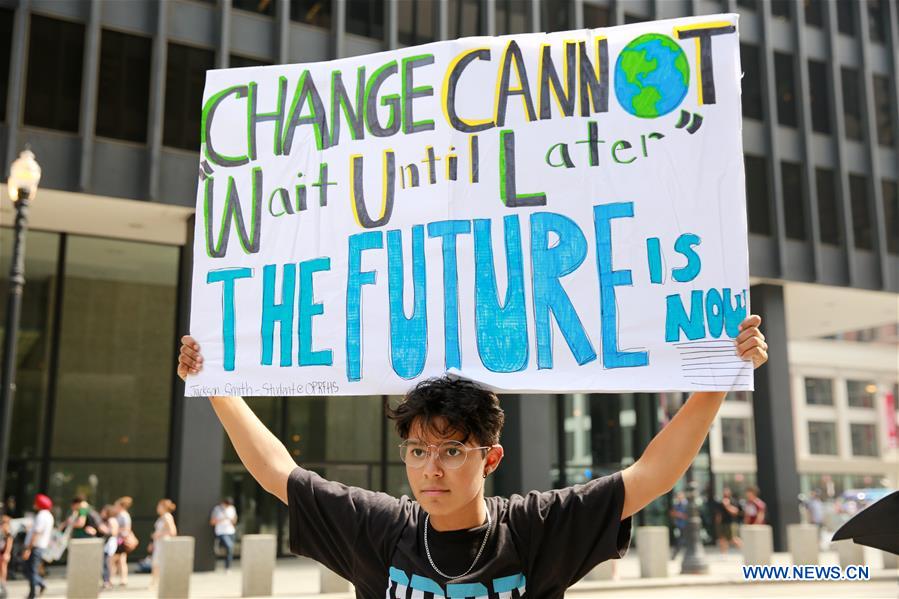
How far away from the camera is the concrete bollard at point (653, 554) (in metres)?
18.0

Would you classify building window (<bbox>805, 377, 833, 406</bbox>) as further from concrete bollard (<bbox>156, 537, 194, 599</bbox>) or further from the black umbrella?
the black umbrella

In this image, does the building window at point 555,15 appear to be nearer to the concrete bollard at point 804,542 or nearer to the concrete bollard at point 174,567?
the concrete bollard at point 804,542

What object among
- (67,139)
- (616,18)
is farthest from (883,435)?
(67,139)

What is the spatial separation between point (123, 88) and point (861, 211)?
2116 cm

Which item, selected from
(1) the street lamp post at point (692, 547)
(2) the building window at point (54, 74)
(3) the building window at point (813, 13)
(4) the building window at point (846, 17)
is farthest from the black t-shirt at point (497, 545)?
(4) the building window at point (846, 17)

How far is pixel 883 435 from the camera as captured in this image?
7306 centimetres

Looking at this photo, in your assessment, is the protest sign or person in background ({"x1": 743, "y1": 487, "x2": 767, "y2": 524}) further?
person in background ({"x1": 743, "y1": 487, "x2": 767, "y2": 524})

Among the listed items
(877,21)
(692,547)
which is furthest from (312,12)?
(877,21)

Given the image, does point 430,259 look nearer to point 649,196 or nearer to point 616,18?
point 649,196

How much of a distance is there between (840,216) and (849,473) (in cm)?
5035

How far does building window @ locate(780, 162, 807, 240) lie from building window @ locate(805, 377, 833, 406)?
157 feet

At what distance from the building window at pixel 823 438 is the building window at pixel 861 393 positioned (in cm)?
285

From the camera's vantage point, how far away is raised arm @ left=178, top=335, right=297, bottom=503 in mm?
3012

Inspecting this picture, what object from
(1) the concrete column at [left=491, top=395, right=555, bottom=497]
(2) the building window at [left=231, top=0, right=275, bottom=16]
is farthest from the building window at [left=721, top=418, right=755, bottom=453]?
(2) the building window at [left=231, top=0, right=275, bottom=16]
